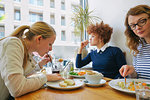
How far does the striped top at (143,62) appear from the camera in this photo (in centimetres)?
120

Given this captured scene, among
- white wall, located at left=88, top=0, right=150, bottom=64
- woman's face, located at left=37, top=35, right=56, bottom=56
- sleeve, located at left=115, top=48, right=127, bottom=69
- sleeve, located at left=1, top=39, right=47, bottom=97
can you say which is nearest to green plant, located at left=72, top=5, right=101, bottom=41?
white wall, located at left=88, top=0, right=150, bottom=64

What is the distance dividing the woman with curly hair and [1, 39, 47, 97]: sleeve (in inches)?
45.3

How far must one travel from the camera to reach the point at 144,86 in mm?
567

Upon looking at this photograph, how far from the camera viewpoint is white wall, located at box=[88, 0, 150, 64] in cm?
167

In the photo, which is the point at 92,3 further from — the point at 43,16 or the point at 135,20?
the point at 135,20

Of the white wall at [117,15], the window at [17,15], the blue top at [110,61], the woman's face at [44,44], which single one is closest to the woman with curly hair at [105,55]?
the blue top at [110,61]

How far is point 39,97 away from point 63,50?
2.04 metres

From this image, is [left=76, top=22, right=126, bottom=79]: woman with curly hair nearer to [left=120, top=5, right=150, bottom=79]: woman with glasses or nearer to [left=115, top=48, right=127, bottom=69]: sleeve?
[left=115, top=48, right=127, bottom=69]: sleeve

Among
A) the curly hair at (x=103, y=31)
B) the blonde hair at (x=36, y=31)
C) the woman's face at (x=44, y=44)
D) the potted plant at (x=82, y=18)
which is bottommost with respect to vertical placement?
the woman's face at (x=44, y=44)

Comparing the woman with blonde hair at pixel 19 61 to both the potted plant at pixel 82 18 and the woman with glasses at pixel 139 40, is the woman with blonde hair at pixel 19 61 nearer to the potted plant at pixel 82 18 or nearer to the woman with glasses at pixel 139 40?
the woman with glasses at pixel 139 40

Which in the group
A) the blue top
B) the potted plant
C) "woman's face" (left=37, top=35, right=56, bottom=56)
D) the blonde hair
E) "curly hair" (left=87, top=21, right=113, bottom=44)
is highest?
the potted plant

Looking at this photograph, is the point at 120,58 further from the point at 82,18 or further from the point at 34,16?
the point at 34,16

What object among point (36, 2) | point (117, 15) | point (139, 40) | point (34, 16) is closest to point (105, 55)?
point (139, 40)

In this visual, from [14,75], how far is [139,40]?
125cm
